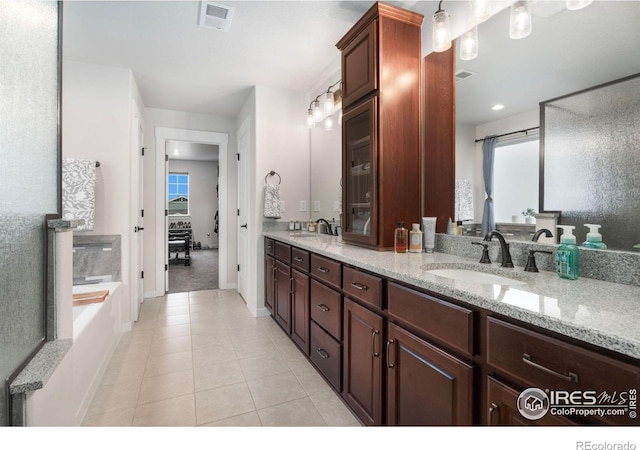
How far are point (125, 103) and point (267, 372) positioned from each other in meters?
Result: 2.75

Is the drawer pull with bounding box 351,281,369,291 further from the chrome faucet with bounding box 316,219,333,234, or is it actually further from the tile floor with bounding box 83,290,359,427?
the chrome faucet with bounding box 316,219,333,234

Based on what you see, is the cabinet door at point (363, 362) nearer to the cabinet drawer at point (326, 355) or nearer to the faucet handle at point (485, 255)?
the cabinet drawer at point (326, 355)

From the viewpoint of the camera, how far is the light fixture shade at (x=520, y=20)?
139 cm

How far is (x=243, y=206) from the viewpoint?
394cm

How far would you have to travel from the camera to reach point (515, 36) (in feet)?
4.72

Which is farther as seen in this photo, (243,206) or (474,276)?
(243,206)

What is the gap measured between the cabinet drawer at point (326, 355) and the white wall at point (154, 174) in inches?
108

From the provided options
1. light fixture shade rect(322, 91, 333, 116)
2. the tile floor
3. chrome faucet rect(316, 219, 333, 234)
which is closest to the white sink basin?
the tile floor

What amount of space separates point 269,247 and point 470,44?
229cm

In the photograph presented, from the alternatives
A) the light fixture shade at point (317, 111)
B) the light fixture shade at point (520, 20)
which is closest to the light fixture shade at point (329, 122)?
the light fixture shade at point (317, 111)

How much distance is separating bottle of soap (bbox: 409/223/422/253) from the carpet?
11.5 feet

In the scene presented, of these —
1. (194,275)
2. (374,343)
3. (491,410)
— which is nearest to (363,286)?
(374,343)

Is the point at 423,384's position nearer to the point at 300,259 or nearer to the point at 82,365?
the point at 300,259

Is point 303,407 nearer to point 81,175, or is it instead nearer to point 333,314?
point 333,314
